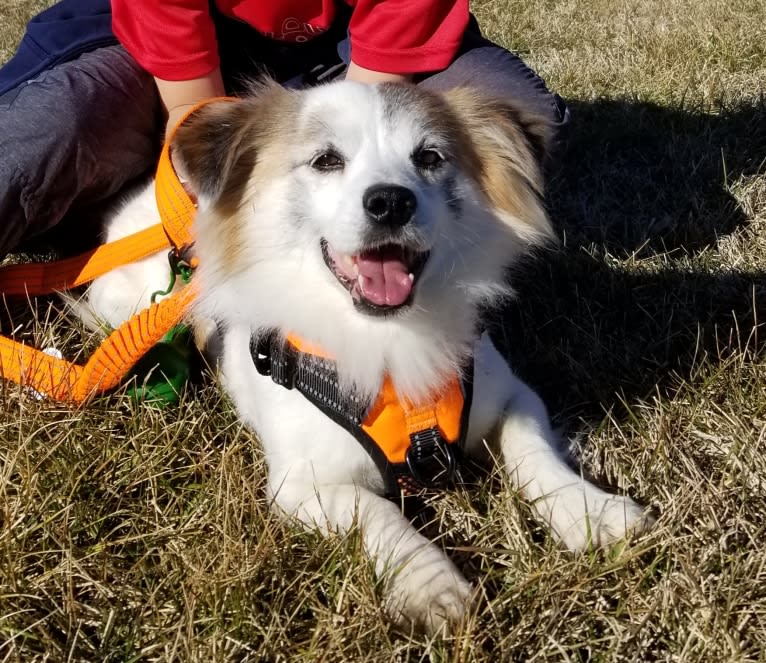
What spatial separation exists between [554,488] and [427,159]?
857mm

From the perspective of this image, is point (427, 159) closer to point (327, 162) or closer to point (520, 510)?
point (327, 162)

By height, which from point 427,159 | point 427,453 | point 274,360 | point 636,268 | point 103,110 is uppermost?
point 427,159

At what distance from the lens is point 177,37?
7.33ft

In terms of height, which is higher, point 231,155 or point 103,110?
point 231,155

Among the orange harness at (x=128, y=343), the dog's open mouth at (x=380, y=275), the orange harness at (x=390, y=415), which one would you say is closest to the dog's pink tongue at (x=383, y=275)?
the dog's open mouth at (x=380, y=275)

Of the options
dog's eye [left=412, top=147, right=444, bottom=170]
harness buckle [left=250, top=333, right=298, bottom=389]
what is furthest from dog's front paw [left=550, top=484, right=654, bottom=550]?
dog's eye [left=412, top=147, right=444, bottom=170]

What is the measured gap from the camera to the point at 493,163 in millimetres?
2004

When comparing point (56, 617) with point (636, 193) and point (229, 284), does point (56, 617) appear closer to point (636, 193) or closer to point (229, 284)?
point (229, 284)

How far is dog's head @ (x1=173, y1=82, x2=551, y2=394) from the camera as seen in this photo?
65.2 inches

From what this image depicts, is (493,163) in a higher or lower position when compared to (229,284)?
higher

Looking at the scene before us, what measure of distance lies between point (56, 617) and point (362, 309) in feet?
2.84

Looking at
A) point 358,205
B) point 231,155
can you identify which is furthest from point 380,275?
point 231,155

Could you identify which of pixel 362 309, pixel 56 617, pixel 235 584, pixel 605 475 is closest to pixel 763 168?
pixel 605 475

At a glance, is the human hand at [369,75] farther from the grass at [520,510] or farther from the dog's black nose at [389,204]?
the dog's black nose at [389,204]
